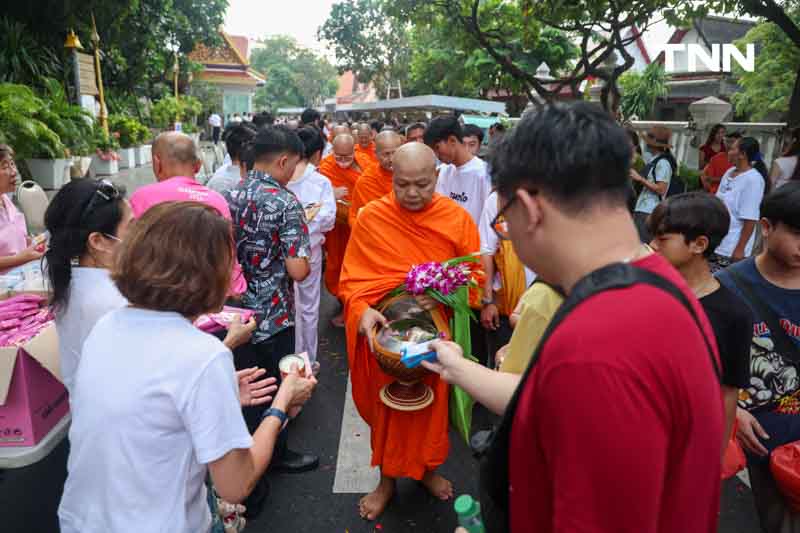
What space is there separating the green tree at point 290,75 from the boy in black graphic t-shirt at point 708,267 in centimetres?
6688

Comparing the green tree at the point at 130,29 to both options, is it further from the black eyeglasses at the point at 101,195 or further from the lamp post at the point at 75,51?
the black eyeglasses at the point at 101,195

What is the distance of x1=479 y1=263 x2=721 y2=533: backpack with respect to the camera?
37.2 inches

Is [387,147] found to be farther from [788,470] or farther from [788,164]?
[788,470]

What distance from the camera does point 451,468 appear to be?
3375 mm

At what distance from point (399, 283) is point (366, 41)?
33767 millimetres

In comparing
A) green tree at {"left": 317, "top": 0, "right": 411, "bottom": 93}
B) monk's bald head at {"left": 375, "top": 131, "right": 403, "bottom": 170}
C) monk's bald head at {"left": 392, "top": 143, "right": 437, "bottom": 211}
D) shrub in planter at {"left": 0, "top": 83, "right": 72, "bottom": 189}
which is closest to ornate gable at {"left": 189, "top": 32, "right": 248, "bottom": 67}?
green tree at {"left": 317, "top": 0, "right": 411, "bottom": 93}

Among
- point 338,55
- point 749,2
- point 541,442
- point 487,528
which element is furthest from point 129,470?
point 338,55

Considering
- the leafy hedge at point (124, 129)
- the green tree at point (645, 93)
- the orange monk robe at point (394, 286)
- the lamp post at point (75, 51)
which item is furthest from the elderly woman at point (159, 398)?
the green tree at point (645, 93)

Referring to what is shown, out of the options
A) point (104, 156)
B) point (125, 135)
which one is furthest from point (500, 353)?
point (125, 135)

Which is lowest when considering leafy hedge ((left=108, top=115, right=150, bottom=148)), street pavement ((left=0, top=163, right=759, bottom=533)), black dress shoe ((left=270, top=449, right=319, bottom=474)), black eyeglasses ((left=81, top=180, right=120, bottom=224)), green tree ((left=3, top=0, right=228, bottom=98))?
street pavement ((left=0, top=163, right=759, bottom=533))

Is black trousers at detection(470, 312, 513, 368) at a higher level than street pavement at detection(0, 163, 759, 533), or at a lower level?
higher

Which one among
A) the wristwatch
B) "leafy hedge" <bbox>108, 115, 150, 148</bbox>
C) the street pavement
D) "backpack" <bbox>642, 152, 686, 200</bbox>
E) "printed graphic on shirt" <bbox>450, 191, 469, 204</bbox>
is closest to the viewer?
the wristwatch

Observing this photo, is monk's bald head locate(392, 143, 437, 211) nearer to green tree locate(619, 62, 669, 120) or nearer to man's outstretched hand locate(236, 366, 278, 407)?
man's outstretched hand locate(236, 366, 278, 407)

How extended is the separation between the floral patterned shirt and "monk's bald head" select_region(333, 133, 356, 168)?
3699 millimetres
